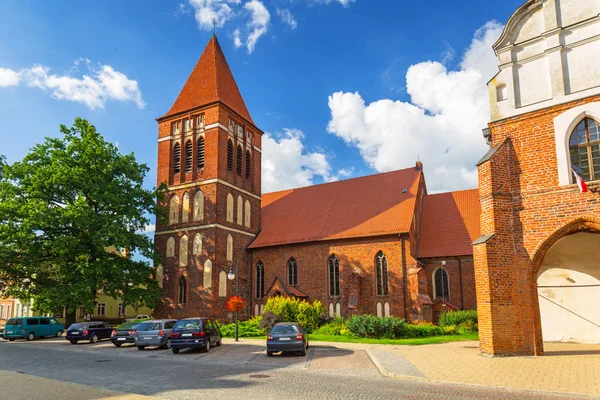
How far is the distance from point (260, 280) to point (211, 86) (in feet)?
49.4

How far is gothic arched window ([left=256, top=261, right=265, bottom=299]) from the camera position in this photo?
3383cm

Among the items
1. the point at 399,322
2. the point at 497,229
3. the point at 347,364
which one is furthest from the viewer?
the point at 399,322

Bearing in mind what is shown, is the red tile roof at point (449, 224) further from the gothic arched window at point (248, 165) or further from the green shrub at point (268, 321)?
the gothic arched window at point (248, 165)

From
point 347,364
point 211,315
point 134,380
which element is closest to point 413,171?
point 211,315

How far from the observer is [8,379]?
467 inches

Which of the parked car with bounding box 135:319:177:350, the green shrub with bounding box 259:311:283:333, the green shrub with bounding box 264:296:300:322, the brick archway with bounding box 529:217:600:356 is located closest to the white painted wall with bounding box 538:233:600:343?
the brick archway with bounding box 529:217:600:356

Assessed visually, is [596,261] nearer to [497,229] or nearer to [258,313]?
[497,229]

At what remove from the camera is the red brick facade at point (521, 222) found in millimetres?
15039

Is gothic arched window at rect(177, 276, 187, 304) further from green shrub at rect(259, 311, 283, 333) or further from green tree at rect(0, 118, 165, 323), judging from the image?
green shrub at rect(259, 311, 283, 333)

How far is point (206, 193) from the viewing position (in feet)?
106

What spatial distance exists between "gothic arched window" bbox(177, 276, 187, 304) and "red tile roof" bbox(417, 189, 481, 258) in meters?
15.9

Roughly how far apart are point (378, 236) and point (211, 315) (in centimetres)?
1205

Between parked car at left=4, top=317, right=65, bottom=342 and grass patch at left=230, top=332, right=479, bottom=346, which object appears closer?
grass patch at left=230, top=332, right=479, bottom=346

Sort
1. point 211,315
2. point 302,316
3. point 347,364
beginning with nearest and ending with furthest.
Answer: point 347,364
point 302,316
point 211,315
